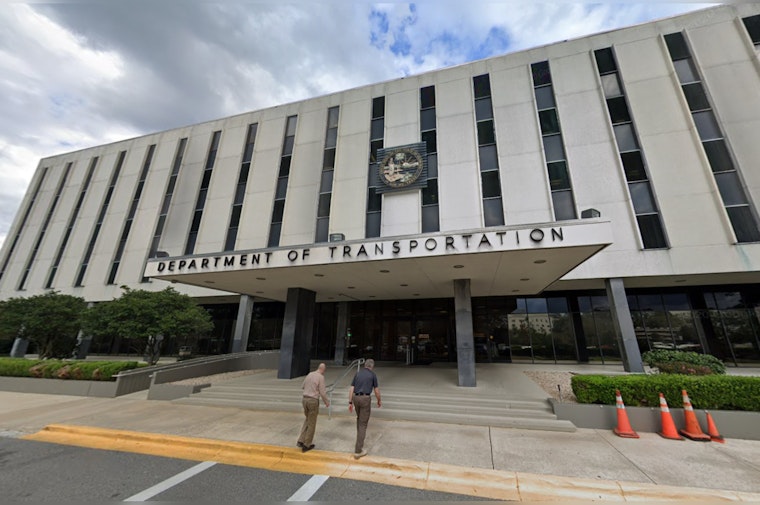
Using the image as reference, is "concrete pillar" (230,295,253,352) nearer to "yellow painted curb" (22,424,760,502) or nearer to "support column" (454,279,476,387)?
"yellow painted curb" (22,424,760,502)

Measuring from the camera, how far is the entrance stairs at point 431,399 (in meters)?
7.66

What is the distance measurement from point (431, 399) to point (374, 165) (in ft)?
48.7

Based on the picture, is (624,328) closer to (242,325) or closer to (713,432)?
(713,432)

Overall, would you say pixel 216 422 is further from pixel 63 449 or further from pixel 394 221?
pixel 394 221

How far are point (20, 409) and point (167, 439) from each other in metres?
7.29

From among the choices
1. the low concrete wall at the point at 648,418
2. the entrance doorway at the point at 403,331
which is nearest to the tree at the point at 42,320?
the entrance doorway at the point at 403,331

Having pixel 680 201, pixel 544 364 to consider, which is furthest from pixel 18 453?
pixel 680 201

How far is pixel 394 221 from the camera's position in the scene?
1775 centimetres

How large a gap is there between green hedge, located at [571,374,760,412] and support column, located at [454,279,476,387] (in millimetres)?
3607

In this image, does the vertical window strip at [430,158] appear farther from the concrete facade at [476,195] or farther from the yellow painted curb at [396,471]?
the yellow painted curb at [396,471]

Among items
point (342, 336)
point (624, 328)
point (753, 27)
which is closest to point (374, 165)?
point (342, 336)

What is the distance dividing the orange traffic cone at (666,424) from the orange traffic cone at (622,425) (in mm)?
575

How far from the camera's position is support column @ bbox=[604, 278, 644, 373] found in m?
12.9

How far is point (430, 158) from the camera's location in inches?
733
